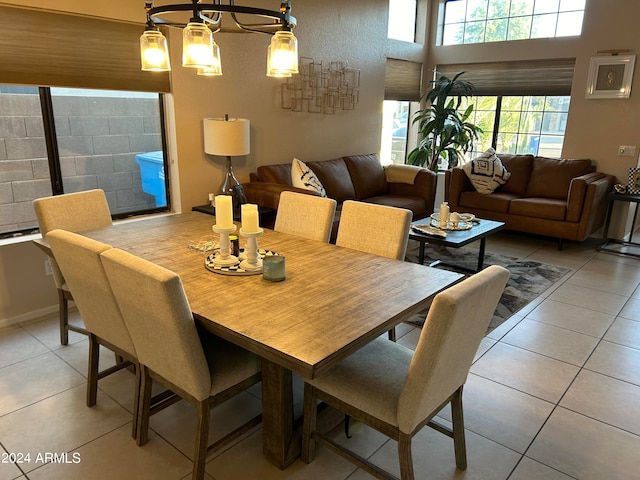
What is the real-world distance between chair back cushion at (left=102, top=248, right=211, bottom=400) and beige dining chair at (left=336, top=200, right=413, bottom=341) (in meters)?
1.17

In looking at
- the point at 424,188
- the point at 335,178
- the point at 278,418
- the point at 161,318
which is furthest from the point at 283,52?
the point at 424,188

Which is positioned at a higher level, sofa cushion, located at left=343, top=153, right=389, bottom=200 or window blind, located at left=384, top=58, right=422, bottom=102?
window blind, located at left=384, top=58, right=422, bottom=102

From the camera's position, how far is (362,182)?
5312 mm

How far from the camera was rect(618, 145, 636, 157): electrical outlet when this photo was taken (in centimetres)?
506

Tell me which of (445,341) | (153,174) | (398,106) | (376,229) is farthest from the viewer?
(398,106)

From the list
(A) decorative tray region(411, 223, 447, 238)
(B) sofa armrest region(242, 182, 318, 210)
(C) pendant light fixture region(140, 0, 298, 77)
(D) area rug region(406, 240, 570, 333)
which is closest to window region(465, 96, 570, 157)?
(D) area rug region(406, 240, 570, 333)

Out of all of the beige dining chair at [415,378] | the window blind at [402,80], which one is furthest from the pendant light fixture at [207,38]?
the window blind at [402,80]

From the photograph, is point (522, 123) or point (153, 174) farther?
point (522, 123)

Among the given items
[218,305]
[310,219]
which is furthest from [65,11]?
[218,305]

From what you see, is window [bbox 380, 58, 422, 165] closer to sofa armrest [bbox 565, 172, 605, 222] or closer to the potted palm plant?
the potted palm plant

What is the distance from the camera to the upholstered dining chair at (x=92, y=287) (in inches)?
71.2

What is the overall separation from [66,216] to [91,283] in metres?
1.08

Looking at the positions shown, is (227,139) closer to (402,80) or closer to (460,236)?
(460,236)

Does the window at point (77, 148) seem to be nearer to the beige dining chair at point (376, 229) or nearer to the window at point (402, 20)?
the beige dining chair at point (376, 229)
